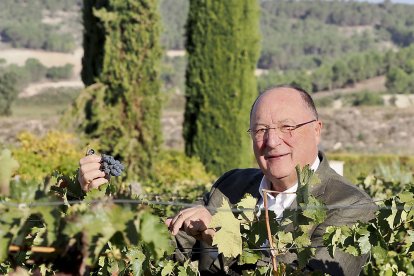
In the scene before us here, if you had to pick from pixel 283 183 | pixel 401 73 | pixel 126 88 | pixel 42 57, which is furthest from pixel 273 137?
pixel 42 57

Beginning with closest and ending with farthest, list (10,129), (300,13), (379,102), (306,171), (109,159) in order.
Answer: (306,171) → (109,159) → (10,129) → (379,102) → (300,13)

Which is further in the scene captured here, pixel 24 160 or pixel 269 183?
pixel 24 160

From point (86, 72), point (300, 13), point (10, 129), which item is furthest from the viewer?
point (300, 13)

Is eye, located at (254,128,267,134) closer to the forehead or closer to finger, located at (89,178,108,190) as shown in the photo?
the forehead

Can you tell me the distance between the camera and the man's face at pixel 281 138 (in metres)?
2.98

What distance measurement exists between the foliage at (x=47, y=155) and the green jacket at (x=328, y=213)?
22.2 feet

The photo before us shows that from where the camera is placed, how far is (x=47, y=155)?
1184 cm

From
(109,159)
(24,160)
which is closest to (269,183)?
(109,159)

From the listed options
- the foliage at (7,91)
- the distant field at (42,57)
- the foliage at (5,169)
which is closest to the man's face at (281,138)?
the foliage at (5,169)

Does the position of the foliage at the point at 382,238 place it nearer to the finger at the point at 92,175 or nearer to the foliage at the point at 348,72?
the finger at the point at 92,175

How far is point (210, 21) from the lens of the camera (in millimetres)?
14641

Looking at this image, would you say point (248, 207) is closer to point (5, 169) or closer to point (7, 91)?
point (5, 169)

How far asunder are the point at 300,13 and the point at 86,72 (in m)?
108

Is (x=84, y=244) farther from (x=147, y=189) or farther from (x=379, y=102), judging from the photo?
(x=379, y=102)
